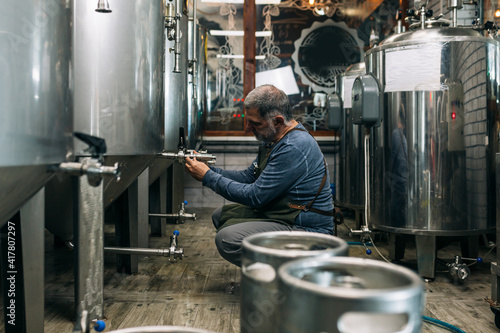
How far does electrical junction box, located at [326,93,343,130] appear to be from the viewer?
398 centimetres

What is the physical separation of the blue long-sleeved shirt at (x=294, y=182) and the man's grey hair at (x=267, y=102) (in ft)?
0.40

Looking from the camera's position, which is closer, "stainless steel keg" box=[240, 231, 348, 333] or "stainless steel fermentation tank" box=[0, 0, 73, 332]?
"stainless steel keg" box=[240, 231, 348, 333]

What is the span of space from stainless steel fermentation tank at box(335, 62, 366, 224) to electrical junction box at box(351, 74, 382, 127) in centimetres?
120

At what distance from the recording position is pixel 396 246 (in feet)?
9.00

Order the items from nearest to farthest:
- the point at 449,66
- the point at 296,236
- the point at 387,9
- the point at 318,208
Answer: the point at 296,236, the point at 318,208, the point at 449,66, the point at 387,9

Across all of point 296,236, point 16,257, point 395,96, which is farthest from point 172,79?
point 296,236

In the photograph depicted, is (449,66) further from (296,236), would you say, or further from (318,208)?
(296,236)

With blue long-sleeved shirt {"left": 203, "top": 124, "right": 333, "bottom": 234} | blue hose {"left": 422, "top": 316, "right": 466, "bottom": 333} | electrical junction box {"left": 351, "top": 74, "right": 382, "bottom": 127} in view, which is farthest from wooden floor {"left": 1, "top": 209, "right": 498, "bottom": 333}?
electrical junction box {"left": 351, "top": 74, "right": 382, "bottom": 127}

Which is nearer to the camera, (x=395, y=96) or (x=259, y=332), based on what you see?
(x=259, y=332)

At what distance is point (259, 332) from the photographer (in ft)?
2.19

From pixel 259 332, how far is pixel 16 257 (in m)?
1.04

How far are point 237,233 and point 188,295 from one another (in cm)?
47

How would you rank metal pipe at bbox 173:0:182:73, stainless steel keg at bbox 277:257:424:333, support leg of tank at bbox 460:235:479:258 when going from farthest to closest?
support leg of tank at bbox 460:235:479:258
metal pipe at bbox 173:0:182:73
stainless steel keg at bbox 277:257:424:333

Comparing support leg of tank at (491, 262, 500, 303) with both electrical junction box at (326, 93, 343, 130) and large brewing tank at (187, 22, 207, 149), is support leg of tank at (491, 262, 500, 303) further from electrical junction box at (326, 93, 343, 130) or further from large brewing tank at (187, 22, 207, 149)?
large brewing tank at (187, 22, 207, 149)
